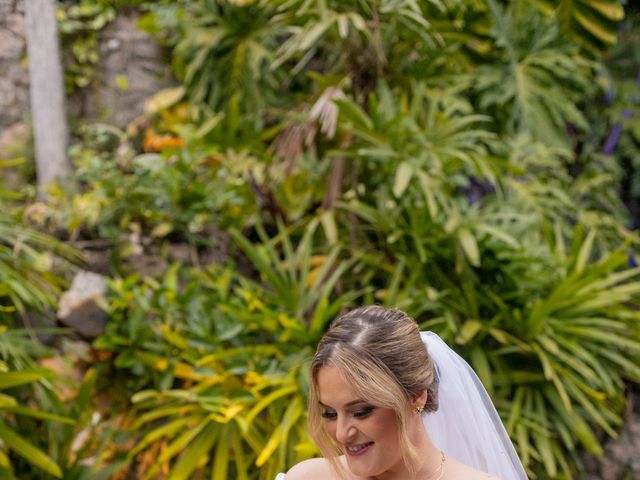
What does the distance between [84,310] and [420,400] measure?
2696 mm

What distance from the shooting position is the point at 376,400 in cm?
173

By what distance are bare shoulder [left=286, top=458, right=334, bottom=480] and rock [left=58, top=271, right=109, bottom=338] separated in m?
2.30

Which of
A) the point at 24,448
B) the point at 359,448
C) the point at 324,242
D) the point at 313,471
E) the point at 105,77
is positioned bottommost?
the point at 24,448

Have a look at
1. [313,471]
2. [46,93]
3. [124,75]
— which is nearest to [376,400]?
[313,471]

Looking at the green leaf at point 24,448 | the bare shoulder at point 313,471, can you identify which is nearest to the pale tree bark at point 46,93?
the green leaf at point 24,448

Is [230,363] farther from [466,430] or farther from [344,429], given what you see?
[344,429]

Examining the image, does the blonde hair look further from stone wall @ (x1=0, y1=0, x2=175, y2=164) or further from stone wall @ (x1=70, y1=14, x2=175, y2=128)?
stone wall @ (x1=70, y1=14, x2=175, y2=128)

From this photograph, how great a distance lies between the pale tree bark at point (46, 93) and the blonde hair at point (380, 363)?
3.41m

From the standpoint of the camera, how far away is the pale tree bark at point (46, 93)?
15.5 ft

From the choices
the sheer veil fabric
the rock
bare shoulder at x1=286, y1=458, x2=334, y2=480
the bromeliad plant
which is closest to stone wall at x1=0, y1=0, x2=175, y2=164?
the rock

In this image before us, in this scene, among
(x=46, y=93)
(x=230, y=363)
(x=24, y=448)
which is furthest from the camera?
(x=46, y=93)

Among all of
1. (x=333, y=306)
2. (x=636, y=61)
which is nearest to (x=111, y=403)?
(x=333, y=306)

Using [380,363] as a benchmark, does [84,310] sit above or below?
below

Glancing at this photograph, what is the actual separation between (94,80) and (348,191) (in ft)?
7.15
